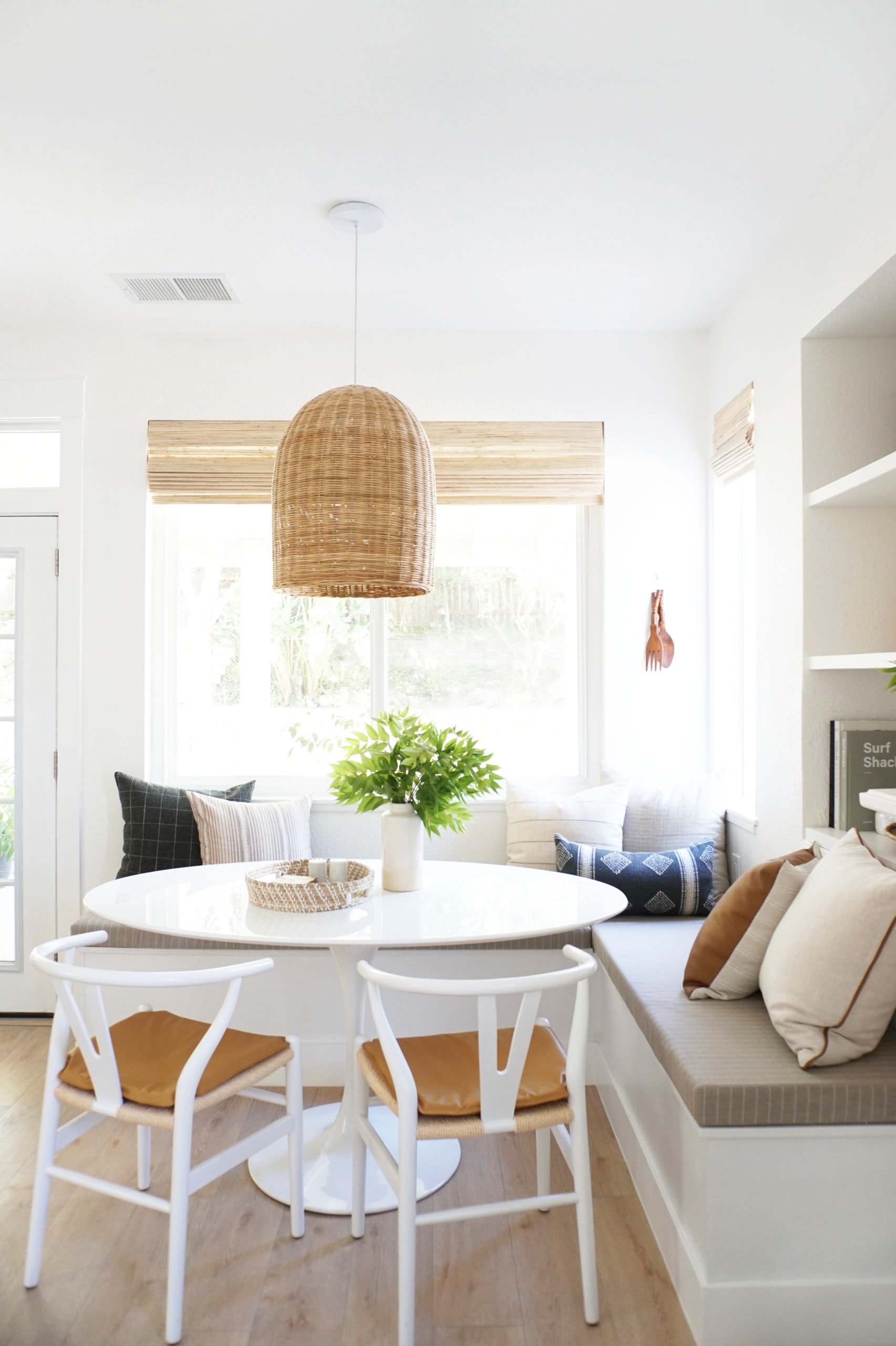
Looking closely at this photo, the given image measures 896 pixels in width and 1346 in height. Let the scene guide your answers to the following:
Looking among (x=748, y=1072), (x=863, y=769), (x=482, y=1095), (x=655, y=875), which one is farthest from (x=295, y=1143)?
(x=863, y=769)

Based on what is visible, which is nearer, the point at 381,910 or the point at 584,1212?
the point at 584,1212

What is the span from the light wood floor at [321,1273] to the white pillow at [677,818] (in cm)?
109

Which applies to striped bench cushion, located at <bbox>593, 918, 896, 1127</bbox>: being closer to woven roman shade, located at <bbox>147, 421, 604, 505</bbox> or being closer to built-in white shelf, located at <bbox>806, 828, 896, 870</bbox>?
built-in white shelf, located at <bbox>806, 828, 896, 870</bbox>

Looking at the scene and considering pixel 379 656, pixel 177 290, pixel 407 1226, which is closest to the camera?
pixel 407 1226

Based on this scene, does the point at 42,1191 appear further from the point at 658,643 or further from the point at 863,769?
the point at 658,643

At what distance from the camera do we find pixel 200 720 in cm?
369

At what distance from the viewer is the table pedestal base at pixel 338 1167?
226cm

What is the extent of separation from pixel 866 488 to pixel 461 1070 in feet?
5.54

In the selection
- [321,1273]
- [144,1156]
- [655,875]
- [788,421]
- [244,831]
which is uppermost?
[788,421]

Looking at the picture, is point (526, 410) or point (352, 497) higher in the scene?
point (526, 410)

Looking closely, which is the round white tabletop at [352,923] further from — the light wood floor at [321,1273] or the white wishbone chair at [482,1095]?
the white wishbone chair at [482,1095]

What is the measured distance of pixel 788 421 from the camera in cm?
276

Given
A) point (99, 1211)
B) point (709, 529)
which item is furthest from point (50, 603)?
point (709, 529)

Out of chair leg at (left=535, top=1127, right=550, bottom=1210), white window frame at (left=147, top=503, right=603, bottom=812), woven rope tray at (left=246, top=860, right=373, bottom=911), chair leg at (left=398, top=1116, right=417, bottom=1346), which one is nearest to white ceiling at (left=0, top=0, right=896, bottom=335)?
white window frame at (left=147, top=503, right=603, bottom=812)
